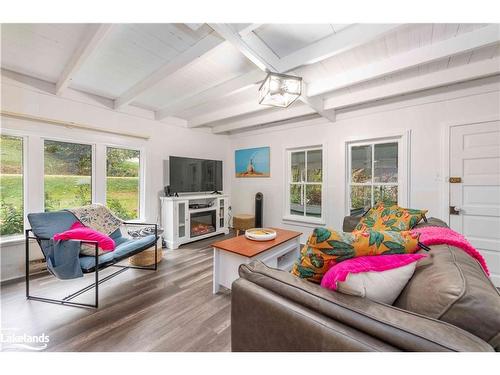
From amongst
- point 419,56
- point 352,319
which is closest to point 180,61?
point 419,56

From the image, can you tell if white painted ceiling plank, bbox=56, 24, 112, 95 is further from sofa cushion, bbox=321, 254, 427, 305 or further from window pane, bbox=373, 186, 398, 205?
window pane, bbox=373, 186, 398, 205

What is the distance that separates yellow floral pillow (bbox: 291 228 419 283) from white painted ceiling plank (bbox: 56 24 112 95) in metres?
1.91

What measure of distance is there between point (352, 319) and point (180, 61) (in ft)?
7.25

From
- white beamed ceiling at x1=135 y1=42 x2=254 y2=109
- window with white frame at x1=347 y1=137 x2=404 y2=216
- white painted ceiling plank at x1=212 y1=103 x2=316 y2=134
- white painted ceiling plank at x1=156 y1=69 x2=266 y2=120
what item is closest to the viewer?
white beamed ceiling at x1=135 y1=42 x2=254 y2=109

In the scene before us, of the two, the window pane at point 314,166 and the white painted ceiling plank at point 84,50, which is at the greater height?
the white painted ceiling plank at point 84,50

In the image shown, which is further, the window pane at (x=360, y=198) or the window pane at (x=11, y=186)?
the window pane at (x=360, y=198)

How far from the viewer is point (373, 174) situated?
10.3 feet

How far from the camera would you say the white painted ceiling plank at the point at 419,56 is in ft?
5.24

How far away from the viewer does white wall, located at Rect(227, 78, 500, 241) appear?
2.42m

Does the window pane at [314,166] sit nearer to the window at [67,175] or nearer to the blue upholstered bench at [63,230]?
the blue upholstered bench at [63,230]

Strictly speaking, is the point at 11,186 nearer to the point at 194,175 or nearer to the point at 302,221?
the point at 194,175

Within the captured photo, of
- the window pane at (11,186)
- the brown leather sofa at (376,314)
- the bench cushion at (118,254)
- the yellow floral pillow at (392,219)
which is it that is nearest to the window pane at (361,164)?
the yellow floral pillow at (392,219)

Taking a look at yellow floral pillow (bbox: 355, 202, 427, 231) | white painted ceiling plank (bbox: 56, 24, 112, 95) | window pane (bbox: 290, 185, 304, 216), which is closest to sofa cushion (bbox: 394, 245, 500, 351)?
yellow floral pillow (bbox: 355, 202, 427, 231)

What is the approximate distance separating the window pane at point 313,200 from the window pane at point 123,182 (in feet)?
9.55
